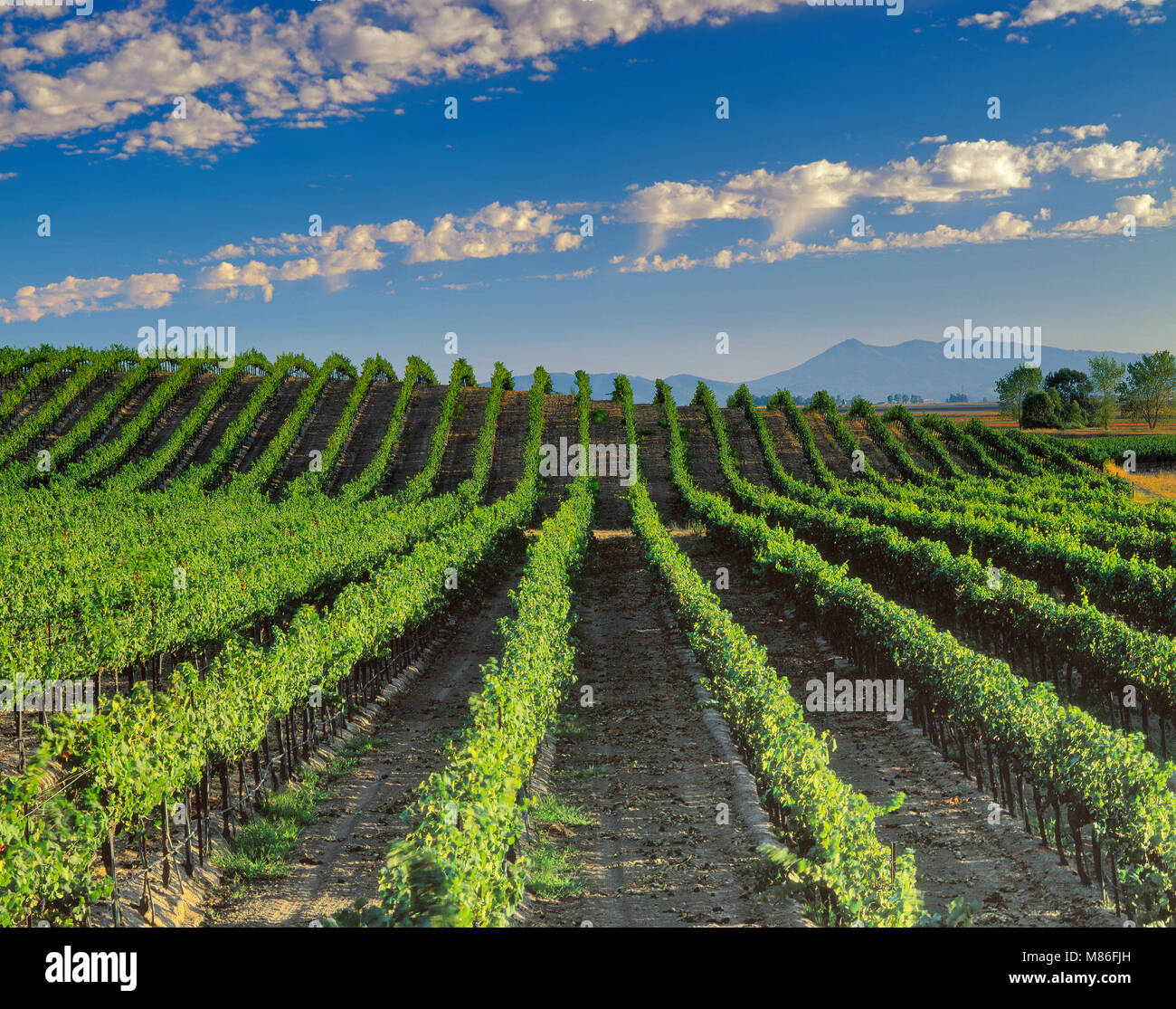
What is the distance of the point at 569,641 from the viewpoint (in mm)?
20750

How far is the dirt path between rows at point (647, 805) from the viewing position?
30.4 feet

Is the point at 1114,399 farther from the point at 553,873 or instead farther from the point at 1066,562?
the point at 553,873

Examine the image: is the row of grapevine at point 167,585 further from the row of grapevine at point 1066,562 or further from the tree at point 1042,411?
the tree at point 1042,411

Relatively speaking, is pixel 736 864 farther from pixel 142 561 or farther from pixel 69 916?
pixel 142 561

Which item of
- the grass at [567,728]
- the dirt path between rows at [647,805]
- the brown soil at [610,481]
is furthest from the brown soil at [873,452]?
the grass at [567,728]

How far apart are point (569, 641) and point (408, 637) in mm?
4136

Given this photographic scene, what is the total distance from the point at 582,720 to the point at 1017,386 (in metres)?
144

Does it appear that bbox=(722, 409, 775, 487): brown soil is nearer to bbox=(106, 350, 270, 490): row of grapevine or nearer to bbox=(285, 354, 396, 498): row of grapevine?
bbox=(285, 354, 396, 498): row of grapevine

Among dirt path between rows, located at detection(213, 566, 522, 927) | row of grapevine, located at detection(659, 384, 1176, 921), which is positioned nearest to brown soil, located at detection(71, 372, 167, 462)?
dirt path between rows, located at detection(213, 566, 522, 927)

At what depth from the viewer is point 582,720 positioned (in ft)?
53.5

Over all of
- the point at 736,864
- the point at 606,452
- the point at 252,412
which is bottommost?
the point at 736,864

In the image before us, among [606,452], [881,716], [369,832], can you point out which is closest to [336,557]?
[369,832]

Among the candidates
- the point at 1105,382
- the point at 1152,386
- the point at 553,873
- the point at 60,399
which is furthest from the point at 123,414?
the point at 1105,382

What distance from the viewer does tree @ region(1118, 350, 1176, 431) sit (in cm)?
10600
